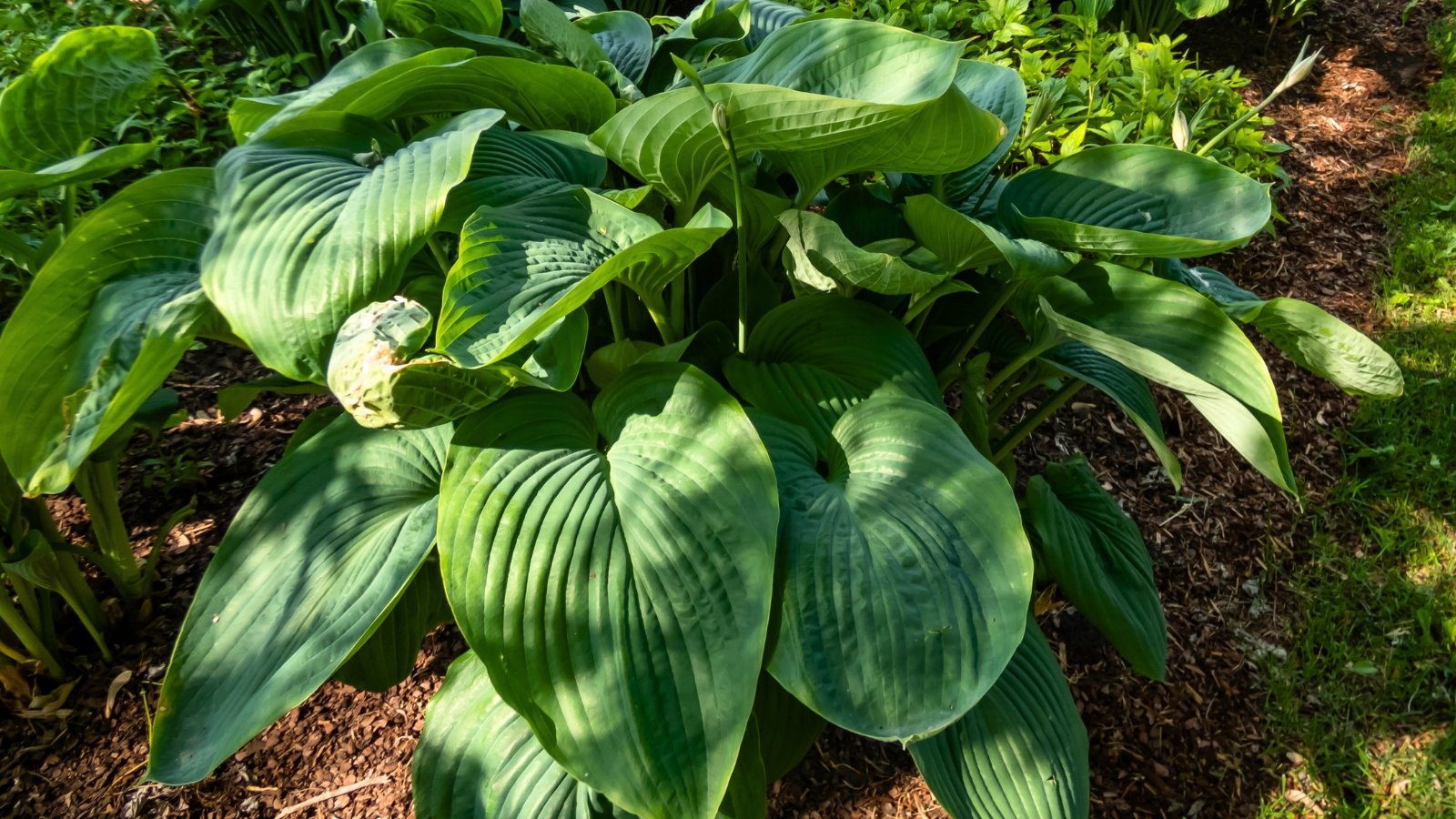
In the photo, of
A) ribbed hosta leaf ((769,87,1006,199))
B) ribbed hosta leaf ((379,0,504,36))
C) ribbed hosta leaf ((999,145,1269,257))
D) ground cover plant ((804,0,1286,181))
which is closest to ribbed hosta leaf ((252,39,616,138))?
ribbed hosta leaf ((379,0,504,36))

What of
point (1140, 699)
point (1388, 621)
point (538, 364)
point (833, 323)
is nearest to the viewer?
point (538, 364)

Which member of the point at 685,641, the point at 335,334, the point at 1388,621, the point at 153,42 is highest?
the point at 153,42

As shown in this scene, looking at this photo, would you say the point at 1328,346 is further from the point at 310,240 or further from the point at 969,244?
the point at 310,240

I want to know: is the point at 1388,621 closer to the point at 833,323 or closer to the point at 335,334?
the point at 833,323

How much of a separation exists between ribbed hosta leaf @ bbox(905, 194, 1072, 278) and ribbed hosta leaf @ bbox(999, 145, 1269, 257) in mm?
99

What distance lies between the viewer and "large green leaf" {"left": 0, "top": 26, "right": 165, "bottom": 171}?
140 cm

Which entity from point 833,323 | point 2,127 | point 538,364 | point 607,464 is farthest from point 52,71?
point 833,323

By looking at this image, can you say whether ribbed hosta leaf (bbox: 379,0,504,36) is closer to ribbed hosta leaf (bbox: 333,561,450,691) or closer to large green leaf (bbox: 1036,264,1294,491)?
ribbed hosta leaf (bbox: 333,561,450,691)

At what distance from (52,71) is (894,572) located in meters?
1.49

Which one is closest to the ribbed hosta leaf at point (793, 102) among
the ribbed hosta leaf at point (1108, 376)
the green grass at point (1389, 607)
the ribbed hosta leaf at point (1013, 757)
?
the ribbed hosta leaf at point (1108, 376)

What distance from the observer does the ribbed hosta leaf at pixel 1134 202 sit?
1.48 m

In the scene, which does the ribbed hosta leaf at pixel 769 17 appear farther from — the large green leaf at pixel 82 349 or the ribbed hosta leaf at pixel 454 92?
the large green leaf at pixel 82 349

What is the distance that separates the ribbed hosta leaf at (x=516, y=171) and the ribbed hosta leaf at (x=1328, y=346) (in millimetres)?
1131

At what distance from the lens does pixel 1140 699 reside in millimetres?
1885
